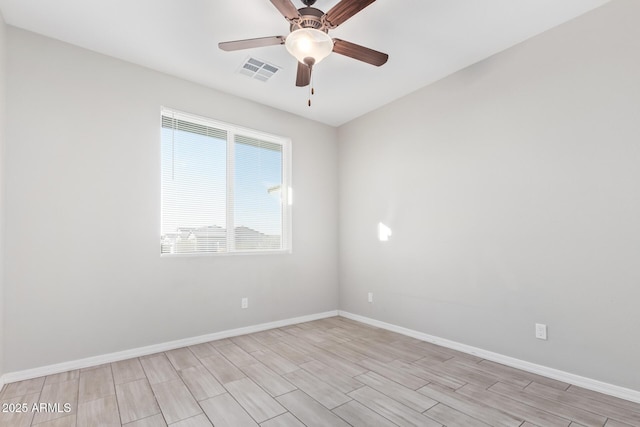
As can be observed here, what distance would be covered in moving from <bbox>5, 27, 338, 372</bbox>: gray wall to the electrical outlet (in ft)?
9.51

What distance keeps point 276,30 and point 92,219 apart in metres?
2.32

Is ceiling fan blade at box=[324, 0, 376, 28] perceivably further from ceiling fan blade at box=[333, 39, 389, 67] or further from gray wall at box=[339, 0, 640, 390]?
gray wall at box=[339, 0, 640, 390]

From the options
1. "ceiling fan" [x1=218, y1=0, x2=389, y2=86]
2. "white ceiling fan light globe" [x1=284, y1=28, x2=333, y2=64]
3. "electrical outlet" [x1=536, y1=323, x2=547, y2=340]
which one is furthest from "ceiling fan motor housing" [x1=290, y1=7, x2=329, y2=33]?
"electrical outlet" [x1=536, y1=323, x2=547, y2=340]

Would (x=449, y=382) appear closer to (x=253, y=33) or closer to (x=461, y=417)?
(x=461, y=417)

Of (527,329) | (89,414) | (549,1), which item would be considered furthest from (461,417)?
(549,1)

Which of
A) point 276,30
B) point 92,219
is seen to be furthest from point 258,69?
point 92,219

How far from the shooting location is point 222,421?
1977 mm

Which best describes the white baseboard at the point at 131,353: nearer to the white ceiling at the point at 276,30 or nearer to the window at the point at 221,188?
the window at the point at 221,188

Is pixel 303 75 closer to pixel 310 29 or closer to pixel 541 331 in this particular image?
pixel 310 29

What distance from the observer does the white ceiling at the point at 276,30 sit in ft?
7.86

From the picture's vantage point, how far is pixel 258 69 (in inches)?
129

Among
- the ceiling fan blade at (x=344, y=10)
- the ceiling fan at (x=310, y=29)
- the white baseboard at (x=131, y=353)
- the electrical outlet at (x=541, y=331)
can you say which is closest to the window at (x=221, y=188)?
the white baseboard at (x=131, y=353)

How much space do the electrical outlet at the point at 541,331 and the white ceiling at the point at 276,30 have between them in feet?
8.01

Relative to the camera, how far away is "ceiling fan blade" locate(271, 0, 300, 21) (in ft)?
6.18
